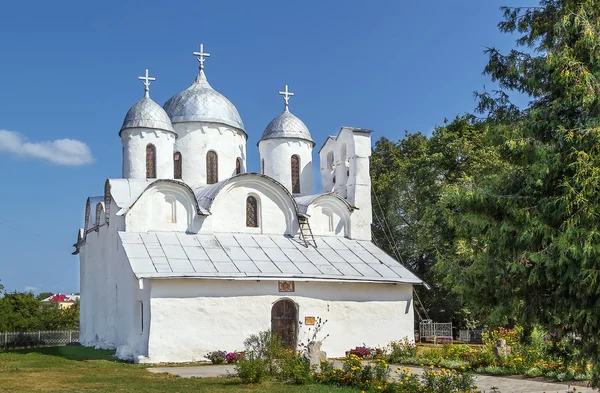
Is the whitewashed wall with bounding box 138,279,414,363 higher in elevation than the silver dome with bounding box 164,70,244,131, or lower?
lower

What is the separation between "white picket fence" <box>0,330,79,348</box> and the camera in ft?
81.9

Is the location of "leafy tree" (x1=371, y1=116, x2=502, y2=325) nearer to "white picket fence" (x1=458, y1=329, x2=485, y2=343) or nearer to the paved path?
"white picket fence" (x1=458, y1=329, x2=485, y2=343)

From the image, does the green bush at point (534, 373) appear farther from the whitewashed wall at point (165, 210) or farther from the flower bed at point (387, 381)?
the whitewashed wall at point (165, 210)

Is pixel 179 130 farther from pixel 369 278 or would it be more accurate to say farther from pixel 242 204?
pixel 369 278

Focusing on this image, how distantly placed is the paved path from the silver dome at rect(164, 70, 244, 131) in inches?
425

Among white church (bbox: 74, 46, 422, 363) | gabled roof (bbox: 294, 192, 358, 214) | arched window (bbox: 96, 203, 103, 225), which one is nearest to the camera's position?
white church (bbox: 74, 46, 422, 363)

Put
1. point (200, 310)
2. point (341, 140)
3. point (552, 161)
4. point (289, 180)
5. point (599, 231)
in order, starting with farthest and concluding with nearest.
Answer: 1. point (289, 180)
2. point (341, 140)
3. point (200, 310)
4. point (552, 161)
5. point (599, 231)

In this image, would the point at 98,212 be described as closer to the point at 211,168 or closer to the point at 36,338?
the point at 211,168

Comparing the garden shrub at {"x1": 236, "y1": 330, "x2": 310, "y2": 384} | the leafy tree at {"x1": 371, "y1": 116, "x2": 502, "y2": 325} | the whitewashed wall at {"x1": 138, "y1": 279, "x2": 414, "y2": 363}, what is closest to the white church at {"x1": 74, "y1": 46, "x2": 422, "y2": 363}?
the whitewashed wall at {"x1": 138, "y1": 279, "x2": 414, "y2": 363}

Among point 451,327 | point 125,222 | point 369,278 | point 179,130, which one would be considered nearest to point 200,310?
point 125,222

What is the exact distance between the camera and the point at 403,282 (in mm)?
19891

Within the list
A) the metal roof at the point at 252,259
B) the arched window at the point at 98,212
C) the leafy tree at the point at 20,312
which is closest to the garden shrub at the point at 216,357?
the metal roof at the point at 252,259

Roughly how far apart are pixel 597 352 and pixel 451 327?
734 inches

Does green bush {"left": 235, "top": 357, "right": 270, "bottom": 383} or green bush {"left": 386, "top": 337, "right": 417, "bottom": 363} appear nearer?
green bush {"left": 235, "top": 357, "right": 270, "bottom": 383}
